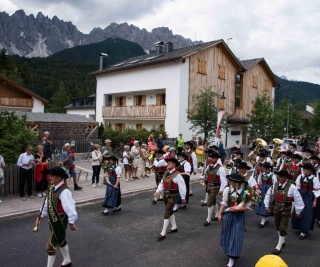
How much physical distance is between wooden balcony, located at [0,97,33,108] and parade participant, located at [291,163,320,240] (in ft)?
117

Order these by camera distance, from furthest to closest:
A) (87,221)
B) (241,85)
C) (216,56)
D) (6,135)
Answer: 1. (241,85)
2. (216,56)
3. (6,135)
4. (87,221)

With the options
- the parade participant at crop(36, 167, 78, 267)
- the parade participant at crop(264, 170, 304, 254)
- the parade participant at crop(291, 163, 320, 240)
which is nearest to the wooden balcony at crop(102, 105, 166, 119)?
the parade participant at crop(291, 163, 320, 240)

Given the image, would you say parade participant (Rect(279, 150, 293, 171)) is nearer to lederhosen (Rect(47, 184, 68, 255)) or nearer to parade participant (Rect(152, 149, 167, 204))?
parade participant (Rect(152, 149, 167, 204))

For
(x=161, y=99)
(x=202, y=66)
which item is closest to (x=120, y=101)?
(x=161, y=99)

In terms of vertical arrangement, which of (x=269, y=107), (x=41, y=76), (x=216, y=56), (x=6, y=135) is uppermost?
(x=41, y=76)

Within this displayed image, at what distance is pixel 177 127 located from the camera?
87.2 feet

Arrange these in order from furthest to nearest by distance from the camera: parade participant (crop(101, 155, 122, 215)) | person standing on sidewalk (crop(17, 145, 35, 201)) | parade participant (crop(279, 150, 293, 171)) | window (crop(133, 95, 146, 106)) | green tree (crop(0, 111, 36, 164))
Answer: window (crop(133, 95, 146, 106))
green tree (crop(0, 111, 36, 164))
person standing on sidewalk (crop(17, 145, 35, 201))
parade participant (crop(279, 150, 293, 171))
parade participant (crop(101, 155, 122, 215))

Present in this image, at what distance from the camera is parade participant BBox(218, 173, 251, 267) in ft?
20.0

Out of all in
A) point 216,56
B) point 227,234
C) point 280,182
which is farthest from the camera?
point 216,56

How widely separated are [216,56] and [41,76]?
6118cm

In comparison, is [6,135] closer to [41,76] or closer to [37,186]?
[37,186]

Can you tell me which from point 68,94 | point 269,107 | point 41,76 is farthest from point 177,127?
point 41,76

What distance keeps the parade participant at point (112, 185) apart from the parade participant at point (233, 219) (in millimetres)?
4115

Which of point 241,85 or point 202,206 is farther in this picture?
point 241,85
